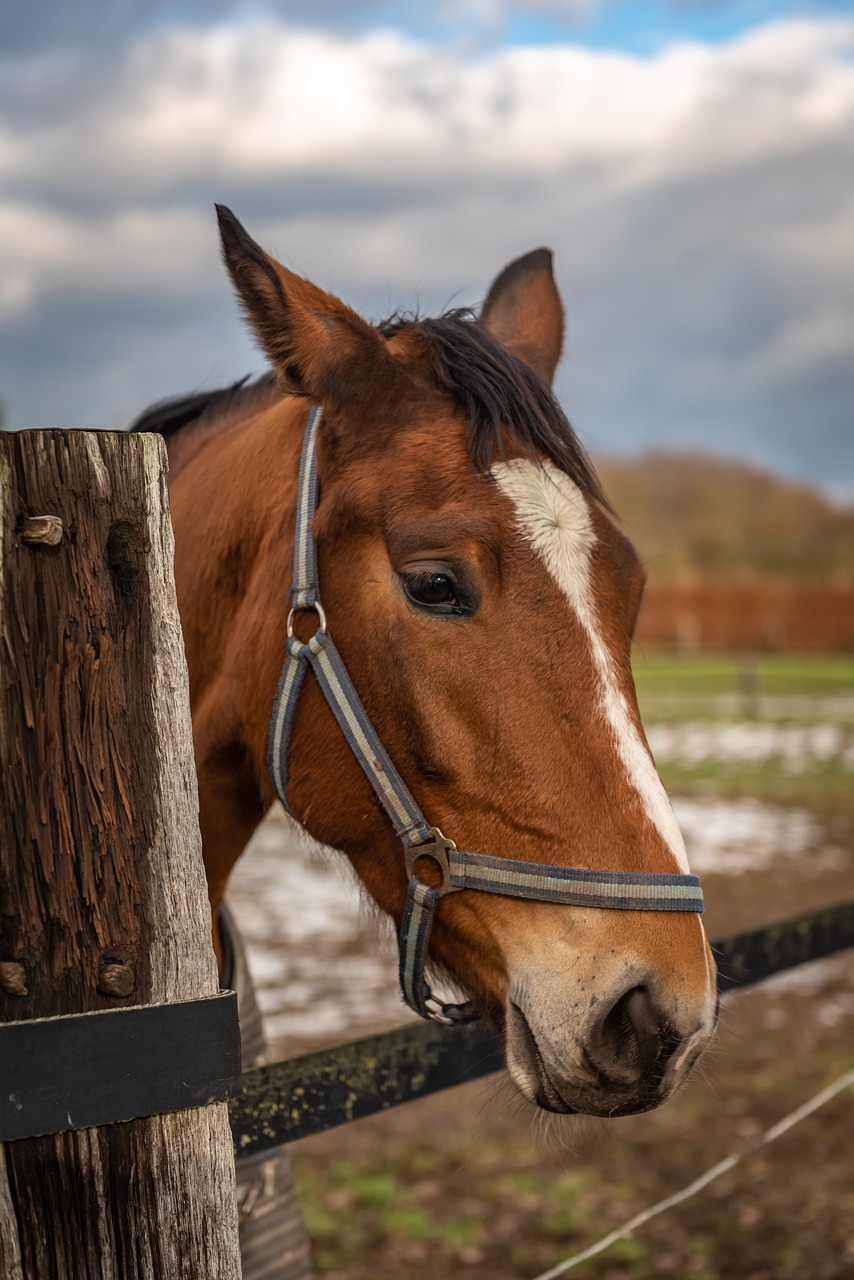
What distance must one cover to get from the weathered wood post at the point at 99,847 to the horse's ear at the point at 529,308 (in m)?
1.51

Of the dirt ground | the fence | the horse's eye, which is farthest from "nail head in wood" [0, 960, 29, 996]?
the dirt ground

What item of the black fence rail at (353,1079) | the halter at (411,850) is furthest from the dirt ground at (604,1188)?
the halter at (411,850)

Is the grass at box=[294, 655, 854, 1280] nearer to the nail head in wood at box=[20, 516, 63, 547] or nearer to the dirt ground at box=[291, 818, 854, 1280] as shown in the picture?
the dirt ground at box=[291, 818, 854, 1280]

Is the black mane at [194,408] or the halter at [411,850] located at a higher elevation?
the black mane at [194,408]

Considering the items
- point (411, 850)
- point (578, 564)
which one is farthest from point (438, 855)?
point (578, 564)

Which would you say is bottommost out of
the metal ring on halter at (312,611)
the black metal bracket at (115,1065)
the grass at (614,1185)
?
the grass at (614,1185)

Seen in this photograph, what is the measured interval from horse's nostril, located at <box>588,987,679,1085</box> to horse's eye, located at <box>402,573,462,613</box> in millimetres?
710

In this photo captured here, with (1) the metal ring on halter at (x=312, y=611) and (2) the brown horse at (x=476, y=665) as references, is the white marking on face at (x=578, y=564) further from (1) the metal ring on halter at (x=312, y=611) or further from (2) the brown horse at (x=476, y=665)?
(1) the metal ring on halter at (x=312, y=611)

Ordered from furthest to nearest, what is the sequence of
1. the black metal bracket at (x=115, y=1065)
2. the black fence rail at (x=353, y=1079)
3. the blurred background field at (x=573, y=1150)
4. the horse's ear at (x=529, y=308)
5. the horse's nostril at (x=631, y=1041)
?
the blurred background field at (x=573, y=1150)
the horse's ear at (x=529, y=308)
the black fence rail at (x=353, y=1079)
the horse's nostril at (x=631, y=1041)
the black metal bracket at (x=115, y=1065)

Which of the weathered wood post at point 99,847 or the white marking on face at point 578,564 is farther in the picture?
the white marking on face at point 578,564

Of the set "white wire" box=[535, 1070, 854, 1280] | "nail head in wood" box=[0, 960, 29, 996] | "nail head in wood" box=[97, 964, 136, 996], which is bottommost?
"white wire" box=[535, 1070, 854, 1280]

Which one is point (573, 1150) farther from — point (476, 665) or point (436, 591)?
point (436, 591)

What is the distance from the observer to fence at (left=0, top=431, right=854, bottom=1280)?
1.34 metres

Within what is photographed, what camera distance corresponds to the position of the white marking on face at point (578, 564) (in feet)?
5.93
